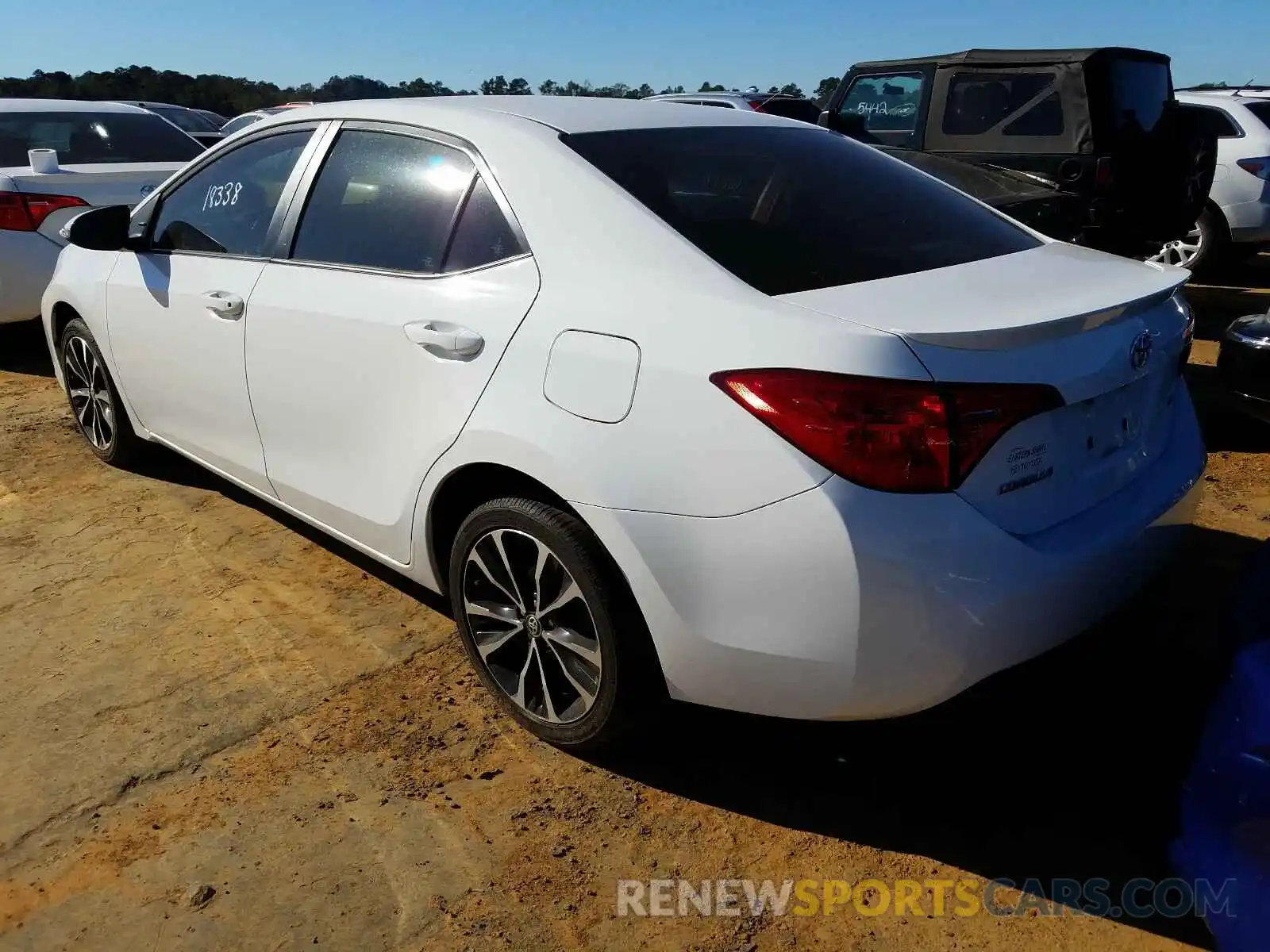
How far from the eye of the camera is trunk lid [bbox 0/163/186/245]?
6234mm

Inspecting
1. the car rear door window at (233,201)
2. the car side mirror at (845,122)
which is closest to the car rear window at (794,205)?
the car rear door window at (233,201)

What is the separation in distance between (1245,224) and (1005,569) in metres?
8.28

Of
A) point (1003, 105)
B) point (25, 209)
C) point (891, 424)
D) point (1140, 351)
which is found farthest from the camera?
point (1003, 105)

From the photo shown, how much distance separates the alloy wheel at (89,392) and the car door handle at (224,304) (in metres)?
1.28

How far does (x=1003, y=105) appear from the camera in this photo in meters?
7.34

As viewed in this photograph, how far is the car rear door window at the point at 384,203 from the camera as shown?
9.48 ft

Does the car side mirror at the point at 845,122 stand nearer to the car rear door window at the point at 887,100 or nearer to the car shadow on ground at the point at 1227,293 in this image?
the car rear door window at the point at 887,100

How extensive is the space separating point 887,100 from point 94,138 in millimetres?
5719

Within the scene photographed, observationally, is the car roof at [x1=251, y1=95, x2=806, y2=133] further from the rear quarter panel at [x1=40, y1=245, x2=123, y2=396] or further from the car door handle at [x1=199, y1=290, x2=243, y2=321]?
the rear quarter panel at [x1=40, y1=245, x2=123, y2=396]

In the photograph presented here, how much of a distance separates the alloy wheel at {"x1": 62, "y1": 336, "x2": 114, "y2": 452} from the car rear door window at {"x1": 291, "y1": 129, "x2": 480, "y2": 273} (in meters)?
1.86

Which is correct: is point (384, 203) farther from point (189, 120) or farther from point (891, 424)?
point (189, 120)

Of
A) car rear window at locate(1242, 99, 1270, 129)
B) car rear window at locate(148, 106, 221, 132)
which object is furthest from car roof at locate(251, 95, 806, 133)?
car rear window at locate(148, 106, 221, 132)

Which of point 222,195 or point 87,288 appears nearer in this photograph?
point 222,195

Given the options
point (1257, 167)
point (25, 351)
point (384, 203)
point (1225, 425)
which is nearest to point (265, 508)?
point (384, 203)
